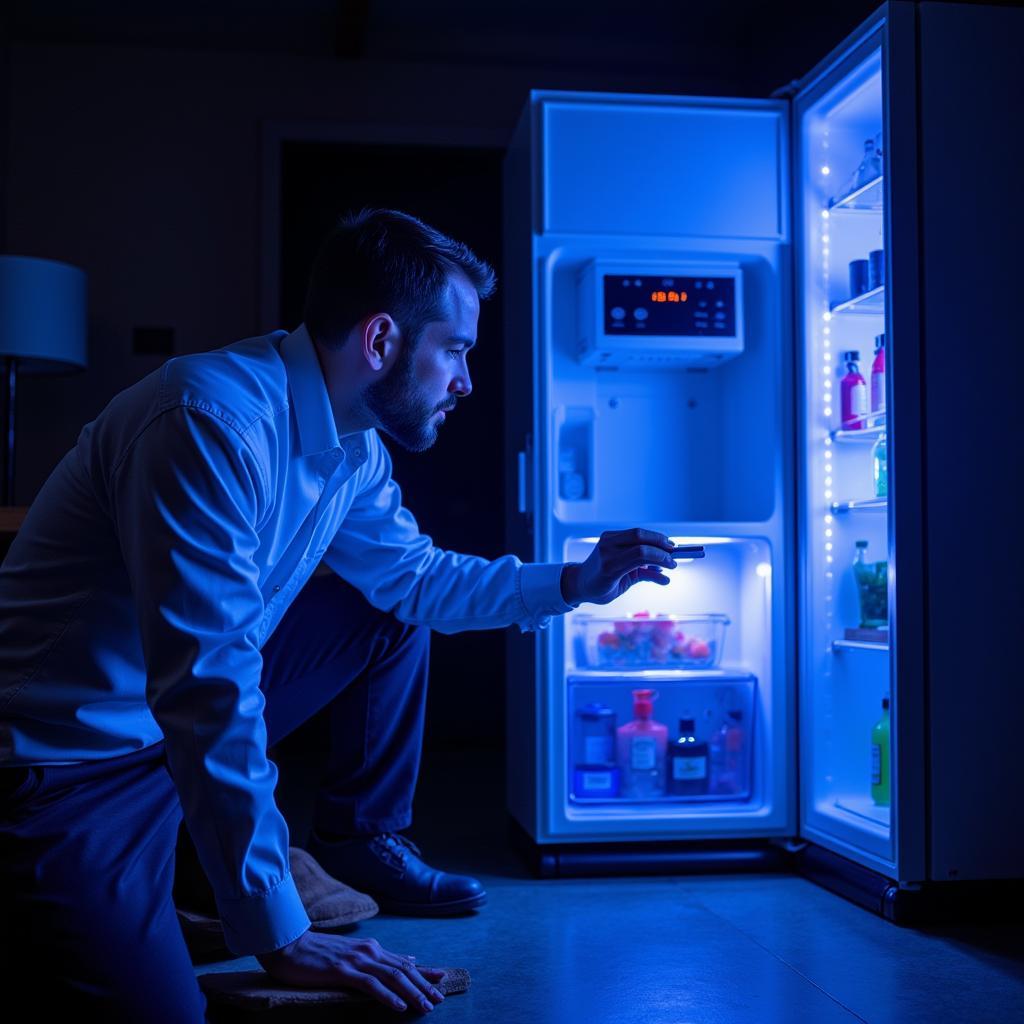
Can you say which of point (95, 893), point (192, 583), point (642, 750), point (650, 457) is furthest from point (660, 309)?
point (95, 893)

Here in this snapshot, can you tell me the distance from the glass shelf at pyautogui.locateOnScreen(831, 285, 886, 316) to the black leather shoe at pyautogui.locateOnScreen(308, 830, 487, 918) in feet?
4.64

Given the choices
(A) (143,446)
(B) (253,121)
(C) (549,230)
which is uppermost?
(B) (253,121)

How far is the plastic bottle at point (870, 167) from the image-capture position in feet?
8.12

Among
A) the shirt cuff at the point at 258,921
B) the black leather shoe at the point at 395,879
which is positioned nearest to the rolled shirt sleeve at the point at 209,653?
the shirt cuff at the point at 258,921

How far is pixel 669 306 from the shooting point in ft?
8.67

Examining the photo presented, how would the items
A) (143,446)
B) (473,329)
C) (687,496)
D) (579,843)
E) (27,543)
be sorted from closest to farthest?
(143,446)
(27,543)
(473,329)
(579,843)
(687,496)

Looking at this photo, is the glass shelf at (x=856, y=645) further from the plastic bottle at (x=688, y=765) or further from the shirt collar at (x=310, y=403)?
the shirt collar at (x=310, y=403)

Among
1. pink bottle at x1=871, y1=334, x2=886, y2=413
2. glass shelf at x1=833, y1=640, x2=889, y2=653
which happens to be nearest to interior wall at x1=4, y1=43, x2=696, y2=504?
pink bottle at x1=871, y1=334, x2=886, y2=413

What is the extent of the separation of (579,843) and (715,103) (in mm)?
1704

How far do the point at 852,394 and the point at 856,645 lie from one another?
556mm

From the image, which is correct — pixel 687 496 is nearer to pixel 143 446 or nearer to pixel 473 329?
pixel 473 329

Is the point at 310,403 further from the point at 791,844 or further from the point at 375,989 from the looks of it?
the point at 791,844

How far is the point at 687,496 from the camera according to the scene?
2.84 meters

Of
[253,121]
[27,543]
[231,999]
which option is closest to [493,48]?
[253,121]
